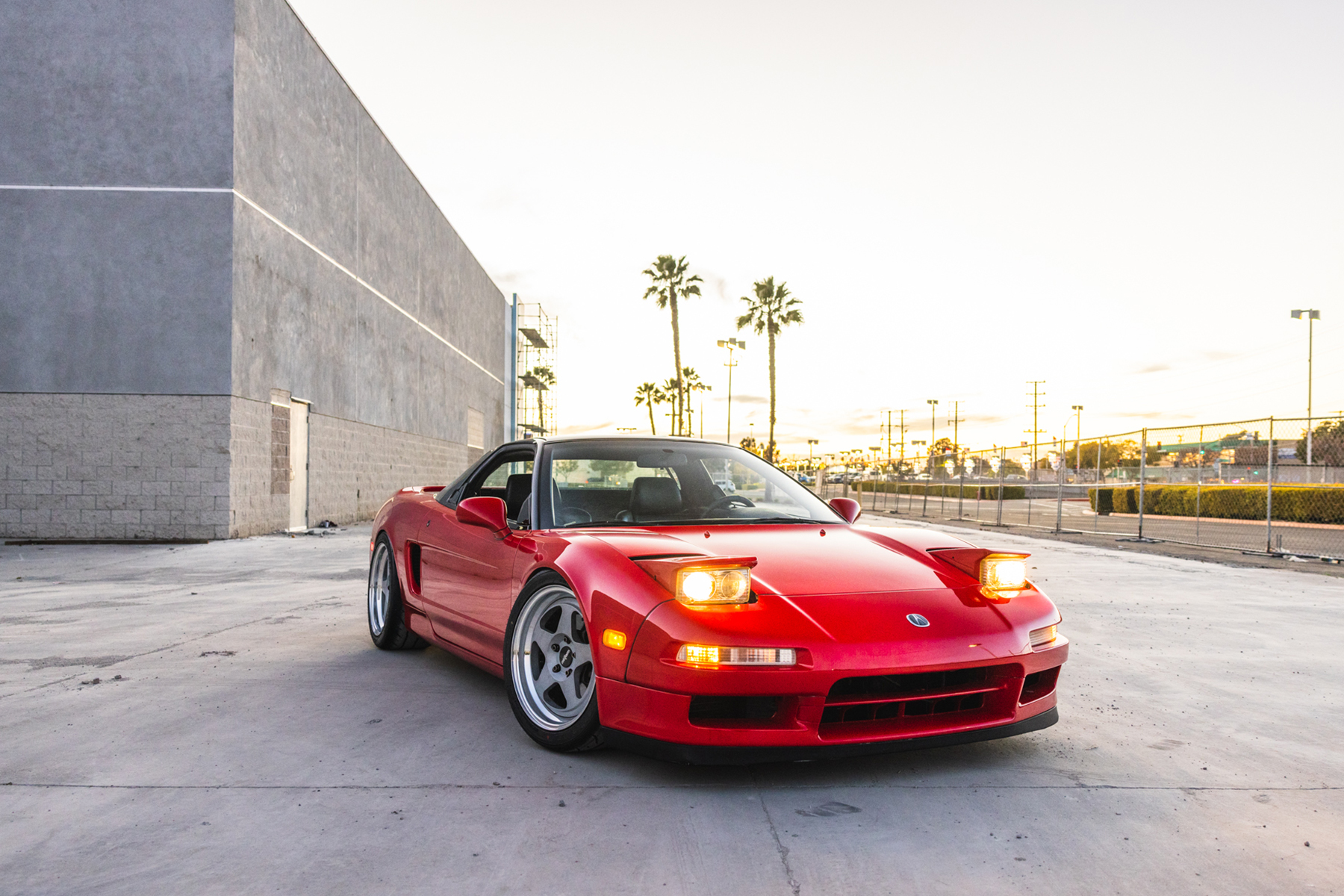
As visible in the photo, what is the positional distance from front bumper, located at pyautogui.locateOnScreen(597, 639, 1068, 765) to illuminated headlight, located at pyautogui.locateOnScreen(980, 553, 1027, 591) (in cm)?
35

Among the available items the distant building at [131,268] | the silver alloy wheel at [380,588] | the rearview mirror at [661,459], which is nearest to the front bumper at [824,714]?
the rearview mirror at [661,459]

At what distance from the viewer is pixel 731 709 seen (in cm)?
306

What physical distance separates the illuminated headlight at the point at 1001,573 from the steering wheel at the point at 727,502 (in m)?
1.24

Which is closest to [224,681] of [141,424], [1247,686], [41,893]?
[41,893]

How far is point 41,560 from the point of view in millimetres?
11148

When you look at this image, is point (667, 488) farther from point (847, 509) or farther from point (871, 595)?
point (871, 595)

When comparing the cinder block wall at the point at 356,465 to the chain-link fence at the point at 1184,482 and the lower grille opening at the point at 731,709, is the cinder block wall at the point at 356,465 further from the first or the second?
the lower grille opening at the point at 731,709

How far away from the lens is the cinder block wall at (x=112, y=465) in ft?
44.8

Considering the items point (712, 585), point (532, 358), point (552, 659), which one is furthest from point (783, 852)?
point (532, 358)

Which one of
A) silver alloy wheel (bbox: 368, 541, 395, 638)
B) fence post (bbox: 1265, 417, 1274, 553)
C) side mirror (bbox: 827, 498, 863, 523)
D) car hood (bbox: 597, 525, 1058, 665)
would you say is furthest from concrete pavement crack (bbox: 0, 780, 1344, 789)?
fence post (bbox: 1265, 417, 1274, 553)

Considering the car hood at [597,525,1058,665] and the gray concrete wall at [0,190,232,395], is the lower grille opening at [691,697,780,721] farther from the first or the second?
the gray concrete wall at [0,190,232,395]

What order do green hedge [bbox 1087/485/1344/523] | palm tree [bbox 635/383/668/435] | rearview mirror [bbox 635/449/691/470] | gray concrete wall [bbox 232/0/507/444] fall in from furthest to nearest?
palm tree [bbox 635/383/668/435]
green hedge [bbox 1087/485/1344/523]
gray concrete wall [bbox 232/0/507/444]
rearview mirror [bbox 635/449/691/470]

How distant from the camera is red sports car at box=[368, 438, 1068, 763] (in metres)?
3.00

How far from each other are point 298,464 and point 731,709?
1556 cm
